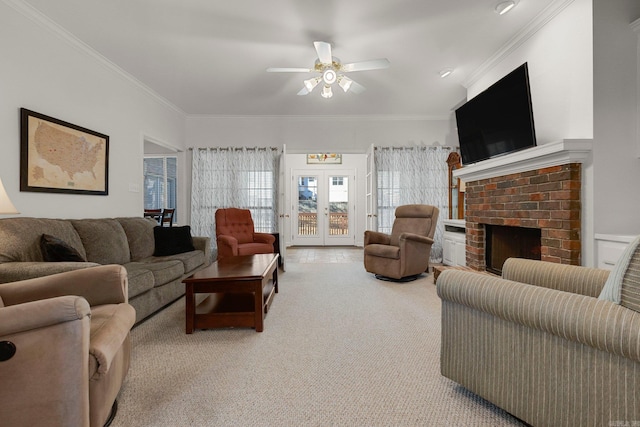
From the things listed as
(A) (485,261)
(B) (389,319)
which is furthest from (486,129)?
(B) (389,319)

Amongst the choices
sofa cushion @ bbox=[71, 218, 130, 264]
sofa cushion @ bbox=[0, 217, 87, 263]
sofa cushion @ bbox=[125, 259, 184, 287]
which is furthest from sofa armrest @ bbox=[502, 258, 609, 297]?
sofa cushion @ bbox=[71, 218, 130, 264]

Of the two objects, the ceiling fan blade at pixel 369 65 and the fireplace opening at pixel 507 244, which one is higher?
the ceiling fan blade at pixel 369 65

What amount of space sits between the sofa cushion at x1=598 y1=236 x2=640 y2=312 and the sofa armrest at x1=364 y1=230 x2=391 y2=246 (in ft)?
11.3

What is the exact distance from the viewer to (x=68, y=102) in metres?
3.08

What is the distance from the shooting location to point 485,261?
12.3ft

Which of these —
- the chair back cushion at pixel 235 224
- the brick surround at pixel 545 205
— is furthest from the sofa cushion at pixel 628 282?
the chair back cushion at pixel 235 224

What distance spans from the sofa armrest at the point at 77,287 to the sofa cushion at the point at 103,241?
138 cm

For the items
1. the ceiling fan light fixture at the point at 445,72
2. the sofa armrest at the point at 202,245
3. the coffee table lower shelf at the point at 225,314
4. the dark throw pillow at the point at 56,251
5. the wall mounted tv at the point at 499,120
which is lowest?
the coffee table lower shelf at the point at 225,314

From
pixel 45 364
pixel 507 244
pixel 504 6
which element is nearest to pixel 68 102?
pixel 45 364

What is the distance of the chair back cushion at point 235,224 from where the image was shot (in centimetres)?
481

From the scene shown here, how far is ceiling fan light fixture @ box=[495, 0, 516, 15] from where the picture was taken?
2580 millimetres

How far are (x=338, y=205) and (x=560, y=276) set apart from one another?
273 inches

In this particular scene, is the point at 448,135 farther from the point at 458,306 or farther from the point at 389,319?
the point at 458,306

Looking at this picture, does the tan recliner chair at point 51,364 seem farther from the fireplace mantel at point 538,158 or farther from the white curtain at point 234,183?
the white curtain at point 234,183
